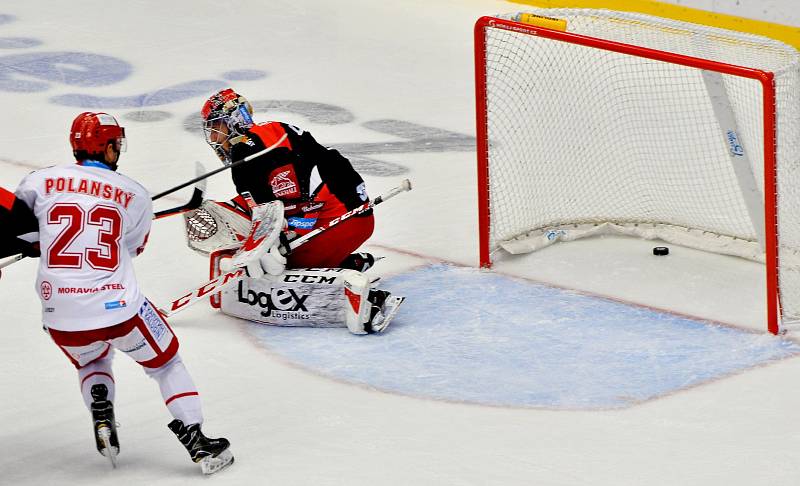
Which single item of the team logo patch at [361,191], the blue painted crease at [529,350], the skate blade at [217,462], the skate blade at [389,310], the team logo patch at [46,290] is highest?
the team logo patch at [46,290]

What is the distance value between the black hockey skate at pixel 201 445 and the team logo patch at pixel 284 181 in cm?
159

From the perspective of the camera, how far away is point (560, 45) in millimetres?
6613

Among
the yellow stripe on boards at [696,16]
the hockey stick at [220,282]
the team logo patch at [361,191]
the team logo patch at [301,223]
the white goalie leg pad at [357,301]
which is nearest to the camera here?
the white goalie leg pad at [357,301]

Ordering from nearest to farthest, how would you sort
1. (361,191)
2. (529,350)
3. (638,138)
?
(529,350) → (361,191) → (638,138)

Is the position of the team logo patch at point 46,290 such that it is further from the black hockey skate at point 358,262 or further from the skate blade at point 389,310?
the black hockey skate at point 358,262

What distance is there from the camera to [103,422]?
4.09 meters

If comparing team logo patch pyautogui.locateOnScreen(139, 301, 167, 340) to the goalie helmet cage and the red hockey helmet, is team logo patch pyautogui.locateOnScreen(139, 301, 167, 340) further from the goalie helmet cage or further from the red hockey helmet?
the goalie helmet cage

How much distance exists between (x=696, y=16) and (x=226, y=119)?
4.38 meters

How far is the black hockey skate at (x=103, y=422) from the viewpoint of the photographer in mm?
4082

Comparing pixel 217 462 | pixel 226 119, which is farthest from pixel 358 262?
pixel 217 462

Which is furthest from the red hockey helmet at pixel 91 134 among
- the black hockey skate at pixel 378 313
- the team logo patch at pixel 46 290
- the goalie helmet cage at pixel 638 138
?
the goalie helmet cage at pixel 638 138

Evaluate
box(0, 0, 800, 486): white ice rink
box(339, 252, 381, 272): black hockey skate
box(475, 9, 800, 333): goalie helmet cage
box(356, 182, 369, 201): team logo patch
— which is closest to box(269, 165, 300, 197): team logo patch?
box(356, 182, 369, 201): team logo patch

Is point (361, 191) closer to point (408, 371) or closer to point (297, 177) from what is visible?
point (297, 177)

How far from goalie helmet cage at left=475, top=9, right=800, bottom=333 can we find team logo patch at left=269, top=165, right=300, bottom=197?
0.98m
